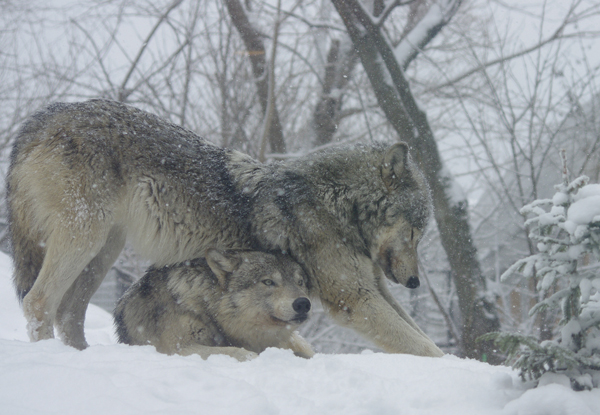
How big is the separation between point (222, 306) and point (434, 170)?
433 centimetres

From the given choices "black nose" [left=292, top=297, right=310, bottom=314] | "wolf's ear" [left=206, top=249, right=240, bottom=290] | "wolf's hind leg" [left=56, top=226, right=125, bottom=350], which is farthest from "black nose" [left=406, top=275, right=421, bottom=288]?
"wolf's hind leg" [left=56, top=226, right=125, bottom=350]

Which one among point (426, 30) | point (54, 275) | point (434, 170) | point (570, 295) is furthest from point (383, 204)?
point (426, 30)

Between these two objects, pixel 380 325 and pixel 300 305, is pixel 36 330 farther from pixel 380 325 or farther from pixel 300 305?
pixel 380 325

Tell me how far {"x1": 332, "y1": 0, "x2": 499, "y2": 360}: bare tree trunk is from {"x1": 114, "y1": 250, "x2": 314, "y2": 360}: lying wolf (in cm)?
367

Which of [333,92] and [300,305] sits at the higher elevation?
[333,92]

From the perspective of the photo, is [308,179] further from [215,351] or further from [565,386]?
[565,386]

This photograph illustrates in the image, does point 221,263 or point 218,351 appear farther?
point 221,263

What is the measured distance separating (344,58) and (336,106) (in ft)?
3.35

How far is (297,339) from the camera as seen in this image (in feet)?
14.5

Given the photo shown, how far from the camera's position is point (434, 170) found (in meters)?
7.19

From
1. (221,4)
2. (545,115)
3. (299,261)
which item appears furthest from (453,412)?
(221,4)

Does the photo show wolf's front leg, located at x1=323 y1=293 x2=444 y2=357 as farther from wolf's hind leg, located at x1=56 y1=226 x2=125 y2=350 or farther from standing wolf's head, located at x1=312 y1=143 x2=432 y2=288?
wolf's hind leg, located at x1=56 y1=226 x2=125 y2=350

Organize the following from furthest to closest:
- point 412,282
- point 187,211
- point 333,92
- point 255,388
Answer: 1. point 333,92
2. point 412,282
3. point 187,211
4. point 255,388

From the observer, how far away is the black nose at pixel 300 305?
12.2ft
